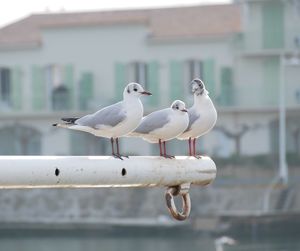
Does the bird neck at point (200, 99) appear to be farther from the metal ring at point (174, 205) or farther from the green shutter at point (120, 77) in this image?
the green shutter at point (120, 77)

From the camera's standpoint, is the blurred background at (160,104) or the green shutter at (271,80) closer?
the blurred background at (160,104)

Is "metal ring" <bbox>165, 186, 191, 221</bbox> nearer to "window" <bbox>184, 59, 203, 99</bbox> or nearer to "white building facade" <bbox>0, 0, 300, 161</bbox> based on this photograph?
"white building facade" <bbox>0, 0, 300, 161</bbox>

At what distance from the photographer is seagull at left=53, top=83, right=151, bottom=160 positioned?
686 cm

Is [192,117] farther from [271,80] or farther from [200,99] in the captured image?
[271,80]

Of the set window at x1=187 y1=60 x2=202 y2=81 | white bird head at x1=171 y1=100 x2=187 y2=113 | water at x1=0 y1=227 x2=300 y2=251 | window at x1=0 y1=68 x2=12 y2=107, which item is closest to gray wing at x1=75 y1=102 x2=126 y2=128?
white bird head at x1=171 y1=100 x2=187 y2=113

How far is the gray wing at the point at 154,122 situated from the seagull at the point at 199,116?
0.13 metres

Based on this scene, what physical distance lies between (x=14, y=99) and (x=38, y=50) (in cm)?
201

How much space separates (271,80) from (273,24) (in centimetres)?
188

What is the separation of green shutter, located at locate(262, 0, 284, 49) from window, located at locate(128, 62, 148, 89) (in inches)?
183

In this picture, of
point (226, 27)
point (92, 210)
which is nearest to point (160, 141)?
point (92, 210)

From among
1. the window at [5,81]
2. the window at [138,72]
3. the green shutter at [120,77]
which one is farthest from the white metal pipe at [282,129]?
the window at [5,81]

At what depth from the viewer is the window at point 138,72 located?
58.6m

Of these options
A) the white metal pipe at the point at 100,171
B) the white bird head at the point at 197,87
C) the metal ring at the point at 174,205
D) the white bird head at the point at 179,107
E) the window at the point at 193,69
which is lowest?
the metal ring at the point at 174,205

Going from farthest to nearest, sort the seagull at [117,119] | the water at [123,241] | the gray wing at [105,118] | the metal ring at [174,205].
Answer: the water at [123,241] → the gray wing at [105,118] → the seagull at [117,119] → the metal ring at [174,205]
